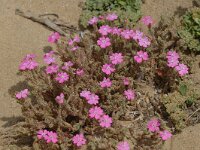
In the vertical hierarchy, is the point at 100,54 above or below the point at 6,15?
below

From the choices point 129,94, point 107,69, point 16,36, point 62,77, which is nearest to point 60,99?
point 62,77

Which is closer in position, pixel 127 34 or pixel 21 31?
pixel 127 34

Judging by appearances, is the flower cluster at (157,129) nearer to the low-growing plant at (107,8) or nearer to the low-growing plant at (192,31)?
the low-growing plant at (192,31)

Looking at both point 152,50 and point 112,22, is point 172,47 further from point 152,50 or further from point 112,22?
point 112,22

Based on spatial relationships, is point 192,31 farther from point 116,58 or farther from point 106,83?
point 106,83

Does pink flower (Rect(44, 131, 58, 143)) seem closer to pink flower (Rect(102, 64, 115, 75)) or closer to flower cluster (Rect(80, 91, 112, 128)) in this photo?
flower cluster (Rect(80, 91, 112, 128))

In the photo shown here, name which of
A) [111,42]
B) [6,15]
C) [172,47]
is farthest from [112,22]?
[6,15]

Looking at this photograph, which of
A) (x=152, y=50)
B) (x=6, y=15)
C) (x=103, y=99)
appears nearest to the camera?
(x=103, y=99)
